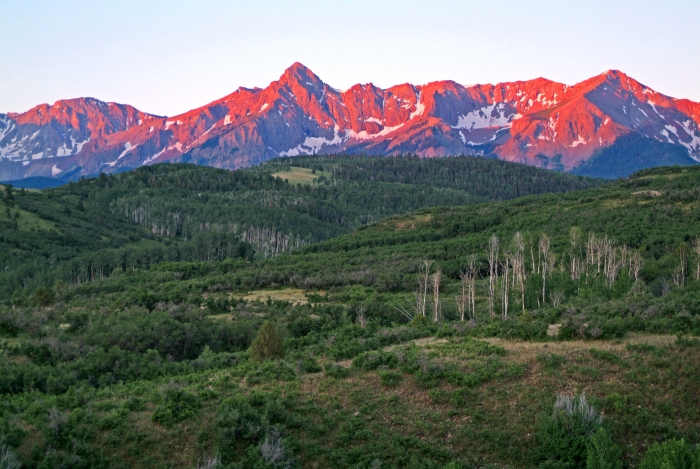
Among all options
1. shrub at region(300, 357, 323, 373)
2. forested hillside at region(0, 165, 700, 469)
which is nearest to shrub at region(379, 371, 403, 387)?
forested hillside at region(0, 165, 700, 469)

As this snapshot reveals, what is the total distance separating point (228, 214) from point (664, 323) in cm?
16757

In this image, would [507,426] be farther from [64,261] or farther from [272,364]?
[64,261]

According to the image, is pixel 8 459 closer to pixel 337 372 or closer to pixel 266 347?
pixel 337 372

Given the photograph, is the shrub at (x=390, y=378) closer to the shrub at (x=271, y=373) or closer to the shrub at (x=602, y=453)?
the shrub at (x=271, y=373)

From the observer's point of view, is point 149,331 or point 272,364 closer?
point 272,364

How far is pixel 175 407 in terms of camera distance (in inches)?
939

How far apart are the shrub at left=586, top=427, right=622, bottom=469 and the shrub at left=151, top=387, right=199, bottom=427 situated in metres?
13.5

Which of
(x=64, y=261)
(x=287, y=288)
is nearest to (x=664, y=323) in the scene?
(x=287, y=288)

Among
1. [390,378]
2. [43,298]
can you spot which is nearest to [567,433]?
[390,378]

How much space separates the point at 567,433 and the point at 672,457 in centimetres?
419

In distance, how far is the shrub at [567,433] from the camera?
21.4 meters

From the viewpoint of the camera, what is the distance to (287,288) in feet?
276

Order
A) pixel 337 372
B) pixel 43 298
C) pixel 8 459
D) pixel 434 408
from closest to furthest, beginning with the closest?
pixel 8 459
pixel 434 408
pixel 337 372
pixel 43 298

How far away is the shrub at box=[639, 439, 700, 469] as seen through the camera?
17.8 metres
